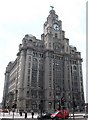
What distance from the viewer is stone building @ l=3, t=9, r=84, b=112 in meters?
90.6

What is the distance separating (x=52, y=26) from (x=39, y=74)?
32778 mm

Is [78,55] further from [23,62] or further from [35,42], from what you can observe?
[23,62]

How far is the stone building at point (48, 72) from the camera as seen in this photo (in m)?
90.6

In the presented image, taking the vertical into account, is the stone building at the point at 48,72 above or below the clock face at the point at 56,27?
below

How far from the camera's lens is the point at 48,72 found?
311 ft

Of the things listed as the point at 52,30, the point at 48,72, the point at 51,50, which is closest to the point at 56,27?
the point at 52,30

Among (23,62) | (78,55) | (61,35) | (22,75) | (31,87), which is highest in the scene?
(61,35)

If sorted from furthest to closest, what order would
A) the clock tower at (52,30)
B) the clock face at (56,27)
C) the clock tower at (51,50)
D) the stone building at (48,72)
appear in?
the clock face at (56,27)
the clock tower at (52,30)
the clock tower at (51,50)
the stone building at (48,72)

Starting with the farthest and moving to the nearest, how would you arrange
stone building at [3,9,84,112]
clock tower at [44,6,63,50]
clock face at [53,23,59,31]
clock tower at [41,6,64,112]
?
clock face at [53,23,59,31], clock tower at [44,6,63,50], clock tower at [41,6,64,112], stone building at [3,9,84,112]

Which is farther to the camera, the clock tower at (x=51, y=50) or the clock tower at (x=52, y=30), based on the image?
the clock tower at (x=52, y=30)

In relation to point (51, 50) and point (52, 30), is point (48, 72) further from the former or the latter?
point (52, 30)

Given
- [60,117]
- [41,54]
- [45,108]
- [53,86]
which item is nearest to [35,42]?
[41,54]

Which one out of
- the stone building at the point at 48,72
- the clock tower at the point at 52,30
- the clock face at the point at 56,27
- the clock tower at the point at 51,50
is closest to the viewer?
the stone building at the point at 48,72

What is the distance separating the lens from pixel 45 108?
89938 mm
